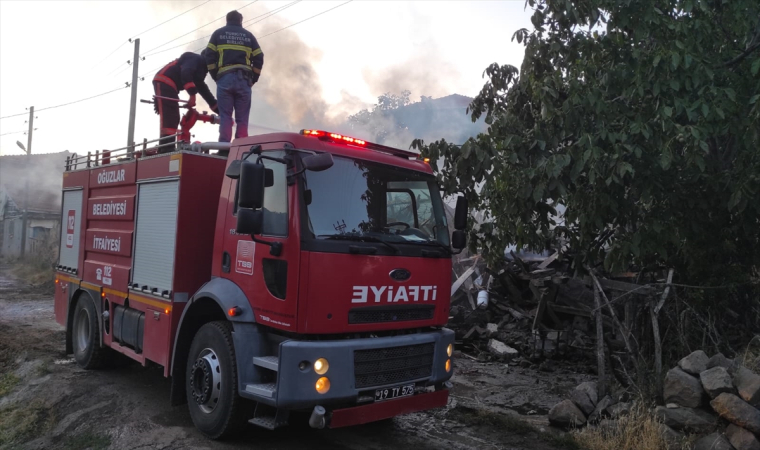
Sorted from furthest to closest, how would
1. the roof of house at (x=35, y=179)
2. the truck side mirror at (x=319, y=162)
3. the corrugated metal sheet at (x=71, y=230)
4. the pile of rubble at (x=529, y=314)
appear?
the roof of house at (x=35, y=179) < the pile of rubble at (x=529, y=314) < the corrugated metal sheet at (x=71, y=230) < the truck side mirror at (x=319, y=162)

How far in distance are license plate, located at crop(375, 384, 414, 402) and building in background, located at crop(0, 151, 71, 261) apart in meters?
27.2

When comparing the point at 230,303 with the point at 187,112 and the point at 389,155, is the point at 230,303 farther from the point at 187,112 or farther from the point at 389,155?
the point at 187,112

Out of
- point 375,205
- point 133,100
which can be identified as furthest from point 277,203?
point 133,100

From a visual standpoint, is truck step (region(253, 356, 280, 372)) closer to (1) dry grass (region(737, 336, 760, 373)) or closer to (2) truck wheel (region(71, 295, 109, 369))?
(2) truck wheel (region(71, 295, 109, 369))

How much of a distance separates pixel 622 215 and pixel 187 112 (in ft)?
20.8

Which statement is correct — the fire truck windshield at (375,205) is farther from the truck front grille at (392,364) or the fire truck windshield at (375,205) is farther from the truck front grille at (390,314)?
the truck front grille at (392,364)

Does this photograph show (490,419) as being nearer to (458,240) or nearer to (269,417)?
(458,240)

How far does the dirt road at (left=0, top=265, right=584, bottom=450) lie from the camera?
5445 millimetres

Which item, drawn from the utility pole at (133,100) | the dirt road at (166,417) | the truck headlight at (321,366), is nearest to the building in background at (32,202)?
the utility pole at (133,100)

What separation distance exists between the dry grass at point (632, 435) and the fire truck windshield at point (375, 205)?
2.26 m

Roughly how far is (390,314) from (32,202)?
130ft

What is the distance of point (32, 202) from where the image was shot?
3769 centimetres

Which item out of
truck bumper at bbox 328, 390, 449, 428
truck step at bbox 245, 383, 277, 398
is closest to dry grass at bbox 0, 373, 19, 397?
truck step at bbox 245, 383, 277, 398

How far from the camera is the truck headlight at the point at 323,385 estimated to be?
450 cm
